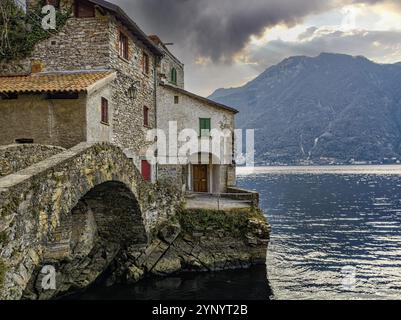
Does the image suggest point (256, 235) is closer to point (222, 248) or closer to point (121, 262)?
point (222, 248)

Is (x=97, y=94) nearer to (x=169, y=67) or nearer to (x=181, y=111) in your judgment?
(x=181, y=111)

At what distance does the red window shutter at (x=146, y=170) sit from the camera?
2397cm

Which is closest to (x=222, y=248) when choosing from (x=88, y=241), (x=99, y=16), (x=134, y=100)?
(x=88, y=241)

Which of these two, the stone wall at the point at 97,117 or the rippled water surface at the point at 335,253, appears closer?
the stone wall at the point at 97,117

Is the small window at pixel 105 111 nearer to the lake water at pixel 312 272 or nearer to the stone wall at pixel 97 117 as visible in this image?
the stone wall at pixel 97 117

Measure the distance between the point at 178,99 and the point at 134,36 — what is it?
589 centimetres

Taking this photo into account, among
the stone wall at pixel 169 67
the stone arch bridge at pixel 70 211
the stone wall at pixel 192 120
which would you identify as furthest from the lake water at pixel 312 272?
the stone wall at pixel 169 67

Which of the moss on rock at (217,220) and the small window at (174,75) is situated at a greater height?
the small window at (174,75)

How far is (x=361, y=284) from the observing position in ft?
59.5

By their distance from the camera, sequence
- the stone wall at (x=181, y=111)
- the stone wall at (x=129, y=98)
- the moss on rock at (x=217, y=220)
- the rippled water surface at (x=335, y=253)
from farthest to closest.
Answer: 1. the stone wall at (x=181, y=111)
2. the stone wall at (x=129, y=98)
3. the moss on rock at (x=217, y=220)
4. the rippled water surface at (x=335, y=253)

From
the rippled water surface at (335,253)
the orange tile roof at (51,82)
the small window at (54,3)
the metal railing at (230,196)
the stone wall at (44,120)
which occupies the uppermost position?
the small window at (54,3)

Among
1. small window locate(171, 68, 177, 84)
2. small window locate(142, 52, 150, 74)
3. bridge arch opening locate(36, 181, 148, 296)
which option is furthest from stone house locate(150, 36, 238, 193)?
bridge arch opening locate(36, 181, 148, 296)

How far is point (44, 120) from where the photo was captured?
1619cm

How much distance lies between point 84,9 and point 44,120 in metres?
6.63
